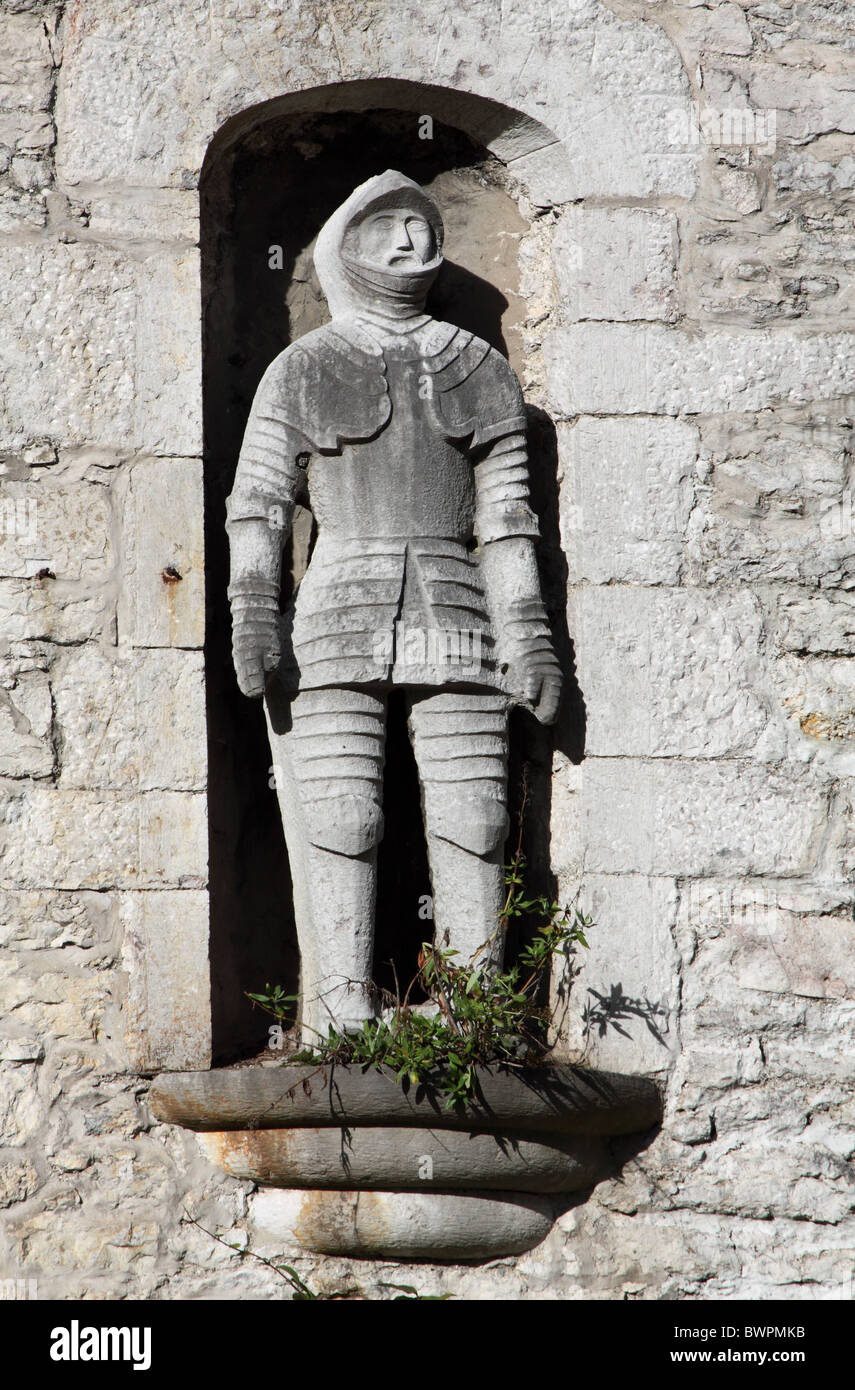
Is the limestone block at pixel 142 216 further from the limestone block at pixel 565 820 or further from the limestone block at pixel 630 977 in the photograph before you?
the limestone block at pixel 630 977

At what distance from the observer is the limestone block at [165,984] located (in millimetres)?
4258

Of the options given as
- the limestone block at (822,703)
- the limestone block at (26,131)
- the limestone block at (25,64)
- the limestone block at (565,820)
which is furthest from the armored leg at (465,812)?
the limestone block at (25,64)

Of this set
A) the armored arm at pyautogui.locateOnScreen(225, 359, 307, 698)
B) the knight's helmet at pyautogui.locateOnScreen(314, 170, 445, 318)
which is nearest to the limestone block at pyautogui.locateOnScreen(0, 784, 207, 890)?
the armored arm at pyautogui.locateOnScreen(225, 359, 307, 698)

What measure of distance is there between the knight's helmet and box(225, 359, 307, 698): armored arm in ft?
1.03

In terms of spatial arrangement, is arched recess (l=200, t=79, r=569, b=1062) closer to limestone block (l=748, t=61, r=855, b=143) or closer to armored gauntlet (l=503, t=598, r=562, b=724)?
armored gauntlet (l=503, t=598, r=562, b=724)

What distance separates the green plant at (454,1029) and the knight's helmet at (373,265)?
55.9 inches

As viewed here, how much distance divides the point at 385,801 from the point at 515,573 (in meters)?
0.71

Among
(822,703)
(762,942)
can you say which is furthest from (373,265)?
(762,942)

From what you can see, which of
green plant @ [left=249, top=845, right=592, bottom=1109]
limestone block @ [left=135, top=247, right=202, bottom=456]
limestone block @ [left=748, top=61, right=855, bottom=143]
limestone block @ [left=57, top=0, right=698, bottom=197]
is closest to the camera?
green plant @ [left=249, top=845, right=592, bottom=1109]

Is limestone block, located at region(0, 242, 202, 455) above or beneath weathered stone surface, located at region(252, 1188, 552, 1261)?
above

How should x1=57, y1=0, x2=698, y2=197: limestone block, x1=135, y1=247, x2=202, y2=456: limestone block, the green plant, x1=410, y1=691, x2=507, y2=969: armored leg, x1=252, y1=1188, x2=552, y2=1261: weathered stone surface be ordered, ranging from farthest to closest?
x1=57, y1=0, x2=698, y2=197: limestone block, x1=135, y1=247, x2=202, y2=456: limestone block, x1=410, y1=691, x2=507, y2=969: armored leg, x1=252, y1=1188, x2=552, y2=1261: weathered stone surface, the green plant

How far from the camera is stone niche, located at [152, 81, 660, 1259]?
411 cm

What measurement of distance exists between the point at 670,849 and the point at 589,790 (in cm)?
24

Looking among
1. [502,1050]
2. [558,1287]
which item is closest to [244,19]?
[502,1050]
